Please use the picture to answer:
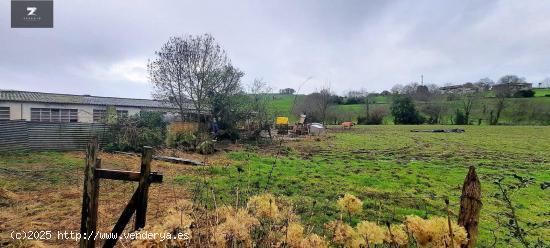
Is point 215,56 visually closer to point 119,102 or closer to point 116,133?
point 116,133

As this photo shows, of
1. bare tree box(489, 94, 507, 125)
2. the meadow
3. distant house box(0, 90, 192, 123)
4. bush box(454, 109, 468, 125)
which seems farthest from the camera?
bush box(454, 109, 468, 125)

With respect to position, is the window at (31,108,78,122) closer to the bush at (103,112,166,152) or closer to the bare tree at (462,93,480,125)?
the bush at (103,112,166,152)

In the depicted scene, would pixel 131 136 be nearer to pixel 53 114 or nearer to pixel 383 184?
pixel 383 184

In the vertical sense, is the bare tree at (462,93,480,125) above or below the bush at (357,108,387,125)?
above

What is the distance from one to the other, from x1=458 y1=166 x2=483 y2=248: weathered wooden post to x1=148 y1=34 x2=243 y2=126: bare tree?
19618 mm

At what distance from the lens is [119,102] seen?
3002 centimetres

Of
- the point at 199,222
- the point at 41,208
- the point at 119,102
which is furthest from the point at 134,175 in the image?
the point at 119,102

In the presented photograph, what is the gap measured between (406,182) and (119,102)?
2843 cm

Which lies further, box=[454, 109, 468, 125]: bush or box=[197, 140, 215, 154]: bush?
box=[454, 109, 468, 125]: bush

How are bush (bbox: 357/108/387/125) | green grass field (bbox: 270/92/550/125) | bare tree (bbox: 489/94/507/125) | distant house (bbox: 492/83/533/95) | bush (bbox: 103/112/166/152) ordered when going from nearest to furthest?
bush (bbox: 103/112/166/152) → green grass field (bbox: 270/92/550/125) → bare tree (bbox: 489/94/507/125) → bush (bbox: 357/108/387/125) → distant house (bbox: 492/83/533/95)

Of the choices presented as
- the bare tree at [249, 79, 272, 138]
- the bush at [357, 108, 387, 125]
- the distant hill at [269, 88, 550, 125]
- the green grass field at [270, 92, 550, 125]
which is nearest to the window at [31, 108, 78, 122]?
the bare tree at [249, 79, 272, 138]

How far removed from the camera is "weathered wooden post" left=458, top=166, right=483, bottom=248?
2102 mm

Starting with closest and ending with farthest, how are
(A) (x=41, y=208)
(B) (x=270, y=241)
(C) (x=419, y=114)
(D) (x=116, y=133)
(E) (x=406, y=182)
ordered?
1. (B) (x=270, y=241)
2. (A) (x=41, y=208)
3. (E) (x=406, y=182)
4. (D) (x=116, y=133)
5. (C) (x=419, y=114)

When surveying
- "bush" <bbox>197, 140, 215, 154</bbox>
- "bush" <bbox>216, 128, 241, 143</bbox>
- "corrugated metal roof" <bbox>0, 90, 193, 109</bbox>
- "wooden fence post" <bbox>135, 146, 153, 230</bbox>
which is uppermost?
"corrugated metal roof" <bbox>0, 90, 193, 109</bbox>
